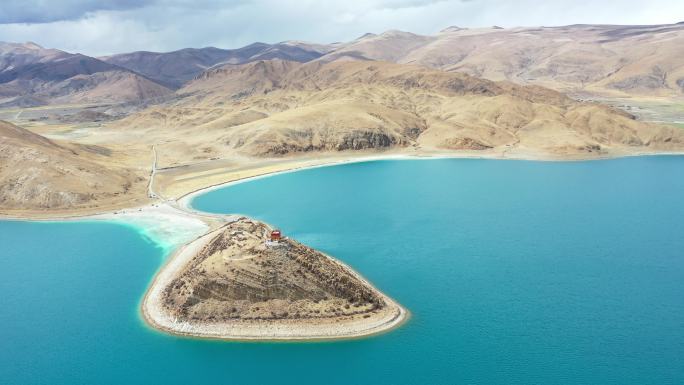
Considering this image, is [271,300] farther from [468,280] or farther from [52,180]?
[52,180]

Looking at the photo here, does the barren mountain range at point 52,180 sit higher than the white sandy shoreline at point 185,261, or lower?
higher

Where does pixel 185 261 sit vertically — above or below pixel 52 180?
below

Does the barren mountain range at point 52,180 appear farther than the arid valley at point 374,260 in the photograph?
Yes

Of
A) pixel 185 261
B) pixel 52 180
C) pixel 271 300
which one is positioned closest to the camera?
pixel 271 300

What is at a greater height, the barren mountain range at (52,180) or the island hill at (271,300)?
the barren mountain range at (52,180)

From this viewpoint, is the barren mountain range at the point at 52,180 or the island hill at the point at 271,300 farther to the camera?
the barren mountain range at the point at 52,180

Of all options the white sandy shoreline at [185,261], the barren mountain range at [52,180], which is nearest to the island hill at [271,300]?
the white sandy shoreline at [185,261]

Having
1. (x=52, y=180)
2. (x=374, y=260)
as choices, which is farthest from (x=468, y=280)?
(x=52, y=180)

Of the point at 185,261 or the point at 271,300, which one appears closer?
the point at 271,300

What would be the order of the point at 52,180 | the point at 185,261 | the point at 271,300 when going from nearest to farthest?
1. the point at 271,300
2. the point at 185,261
3. the point at 52,180

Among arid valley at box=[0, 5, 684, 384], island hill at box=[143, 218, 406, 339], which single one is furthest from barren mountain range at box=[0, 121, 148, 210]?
island hill at box=[143, 218, 406, 339]

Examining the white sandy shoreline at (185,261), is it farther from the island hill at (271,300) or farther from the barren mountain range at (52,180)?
the barren mountain range at (52,180)
